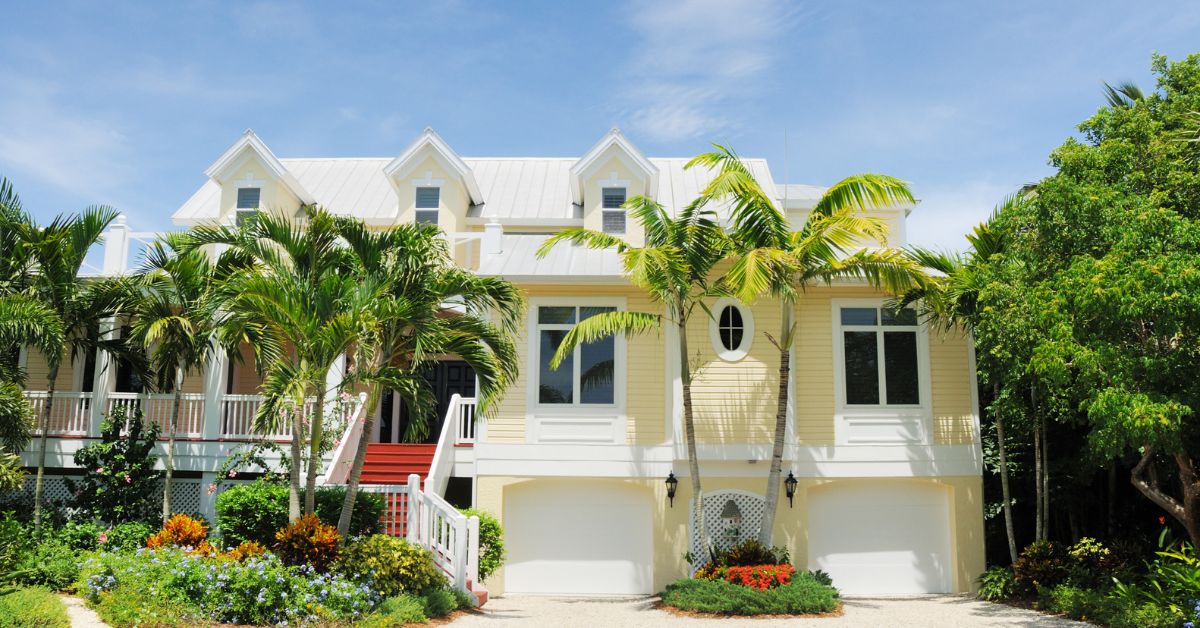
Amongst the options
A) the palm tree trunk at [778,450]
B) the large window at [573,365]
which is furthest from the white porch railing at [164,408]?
the palm tree trunk at [778,450]

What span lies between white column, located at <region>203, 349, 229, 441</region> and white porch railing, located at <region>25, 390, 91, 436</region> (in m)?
2.16

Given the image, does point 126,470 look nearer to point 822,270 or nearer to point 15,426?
point 15,426

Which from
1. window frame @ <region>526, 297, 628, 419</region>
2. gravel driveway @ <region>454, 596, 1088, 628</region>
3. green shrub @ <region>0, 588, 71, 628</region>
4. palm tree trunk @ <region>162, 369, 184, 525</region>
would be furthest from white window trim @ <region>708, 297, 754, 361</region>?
green shrub @ <region>0, 588, 71, 628</region>

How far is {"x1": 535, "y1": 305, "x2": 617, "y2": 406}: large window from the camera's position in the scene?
1611 cm

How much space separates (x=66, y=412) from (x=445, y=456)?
6.99m

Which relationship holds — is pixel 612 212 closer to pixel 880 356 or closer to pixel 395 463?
pixel 880 356

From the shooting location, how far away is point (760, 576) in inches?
543

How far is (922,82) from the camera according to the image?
1294 centimetres

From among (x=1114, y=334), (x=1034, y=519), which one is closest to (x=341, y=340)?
(x=1114, y=334)

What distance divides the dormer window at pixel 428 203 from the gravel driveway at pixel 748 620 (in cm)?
802

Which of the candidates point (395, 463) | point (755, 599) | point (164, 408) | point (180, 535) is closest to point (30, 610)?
point (180, 535)

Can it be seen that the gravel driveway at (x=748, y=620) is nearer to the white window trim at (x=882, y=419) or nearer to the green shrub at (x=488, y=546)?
the green shrub at (x=488, y=546)

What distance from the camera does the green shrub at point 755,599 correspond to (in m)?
13.2

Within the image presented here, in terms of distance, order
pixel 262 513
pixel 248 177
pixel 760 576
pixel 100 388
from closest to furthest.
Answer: pixel 262 513, pixel 760 576, pixel 100 388, pixel 248 177
